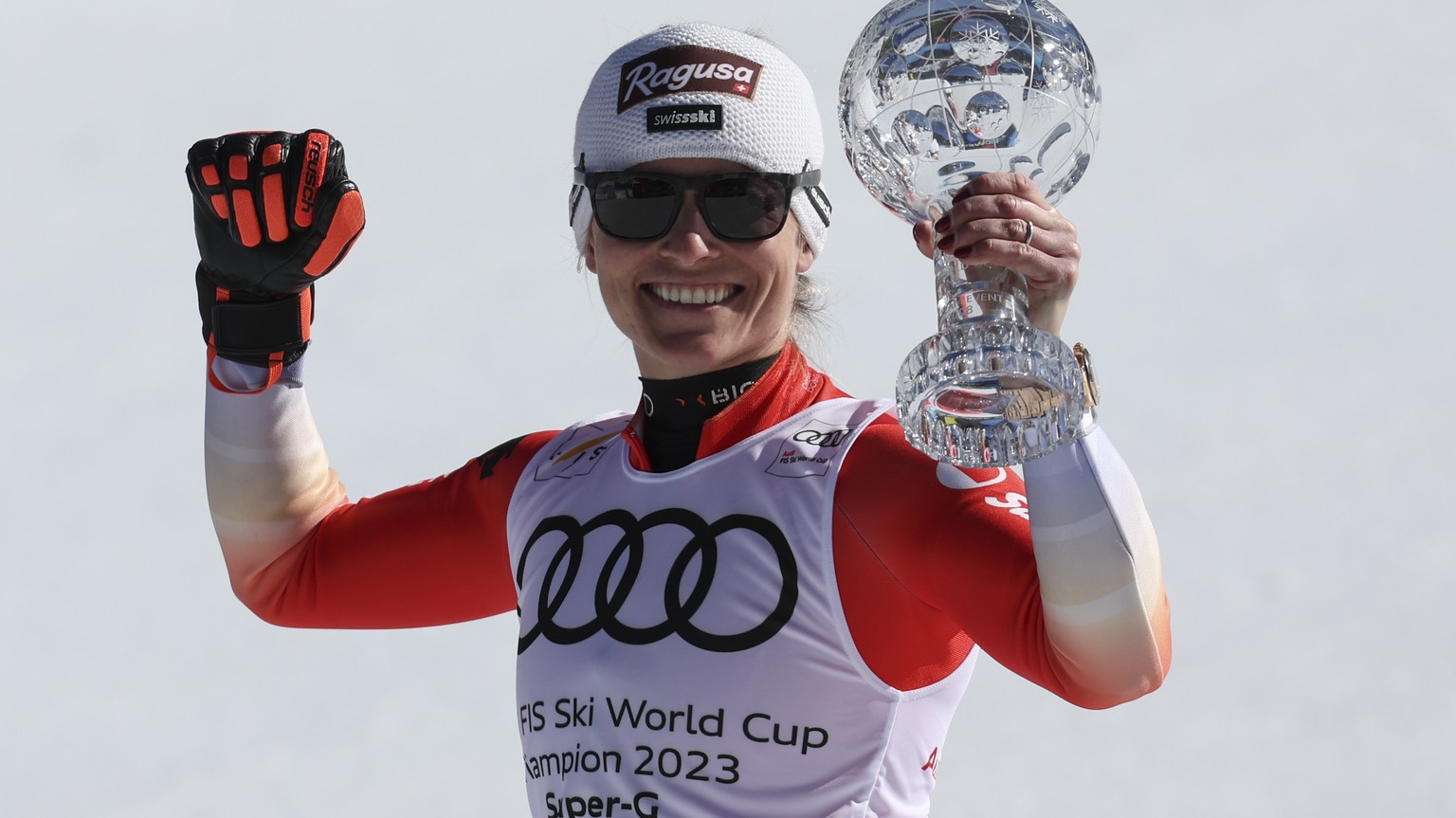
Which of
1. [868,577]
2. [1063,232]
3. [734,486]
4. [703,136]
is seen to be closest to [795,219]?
[703,136]

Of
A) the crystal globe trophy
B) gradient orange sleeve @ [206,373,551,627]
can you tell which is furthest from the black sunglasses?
gradient orange sleeve @ [206,373,551,627]

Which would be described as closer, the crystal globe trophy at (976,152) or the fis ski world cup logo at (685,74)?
the crystal globe trophy at (976,152)

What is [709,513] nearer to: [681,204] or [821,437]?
[821,437]

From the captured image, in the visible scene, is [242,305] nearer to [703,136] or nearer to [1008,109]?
[703,136]

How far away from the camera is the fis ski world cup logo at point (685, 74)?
126 inches

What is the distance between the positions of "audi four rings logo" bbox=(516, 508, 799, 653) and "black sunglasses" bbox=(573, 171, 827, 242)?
49 cm

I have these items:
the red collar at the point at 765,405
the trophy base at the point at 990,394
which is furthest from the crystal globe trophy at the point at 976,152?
the red collar at the point at 765,405

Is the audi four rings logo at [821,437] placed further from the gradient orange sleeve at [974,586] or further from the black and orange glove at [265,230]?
the black and orange glove at [265,230]

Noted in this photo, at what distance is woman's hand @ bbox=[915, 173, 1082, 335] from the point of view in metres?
2.32

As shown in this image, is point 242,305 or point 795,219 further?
point 242,305

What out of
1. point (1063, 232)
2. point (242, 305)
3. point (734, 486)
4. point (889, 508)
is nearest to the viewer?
point (1063, 232)

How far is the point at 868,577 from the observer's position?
293 centimetres

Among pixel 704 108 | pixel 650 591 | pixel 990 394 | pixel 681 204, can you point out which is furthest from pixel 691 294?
pixel 990 394

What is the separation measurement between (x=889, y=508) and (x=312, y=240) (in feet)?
4.16
